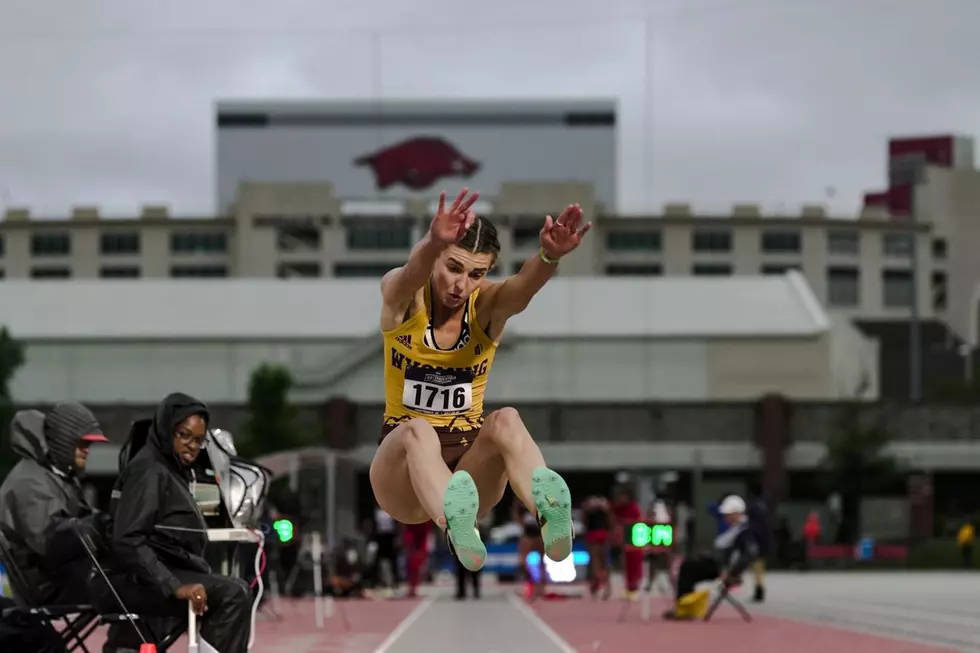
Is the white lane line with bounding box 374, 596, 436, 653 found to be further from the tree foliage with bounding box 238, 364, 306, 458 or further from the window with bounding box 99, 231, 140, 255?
the window with bounding box 99, 231, 140, 255

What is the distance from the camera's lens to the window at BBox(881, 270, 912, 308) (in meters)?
146

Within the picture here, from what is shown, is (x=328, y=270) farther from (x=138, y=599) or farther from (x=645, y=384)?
(x=138, y=599)

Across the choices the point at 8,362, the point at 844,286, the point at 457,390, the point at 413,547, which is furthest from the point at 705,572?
the point at 844,286

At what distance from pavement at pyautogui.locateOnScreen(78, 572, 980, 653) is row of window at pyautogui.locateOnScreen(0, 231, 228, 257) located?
10776cm

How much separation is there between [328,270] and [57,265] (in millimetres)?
21901

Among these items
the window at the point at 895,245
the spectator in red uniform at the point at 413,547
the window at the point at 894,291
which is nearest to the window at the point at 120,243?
the window at the point at 895,245

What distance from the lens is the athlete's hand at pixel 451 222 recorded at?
985 centimetres

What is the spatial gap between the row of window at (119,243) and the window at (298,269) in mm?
7000

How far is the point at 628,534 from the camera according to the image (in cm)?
2664

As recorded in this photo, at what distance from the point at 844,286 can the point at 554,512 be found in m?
139

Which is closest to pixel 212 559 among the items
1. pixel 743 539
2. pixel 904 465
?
pixel 743 539

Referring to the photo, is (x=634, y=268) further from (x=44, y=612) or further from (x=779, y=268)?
(x=44, y=612)

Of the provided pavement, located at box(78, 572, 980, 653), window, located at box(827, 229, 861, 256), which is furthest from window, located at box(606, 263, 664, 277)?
pavement, located at box(78, 572, 980, 653)

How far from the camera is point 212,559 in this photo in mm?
18500
